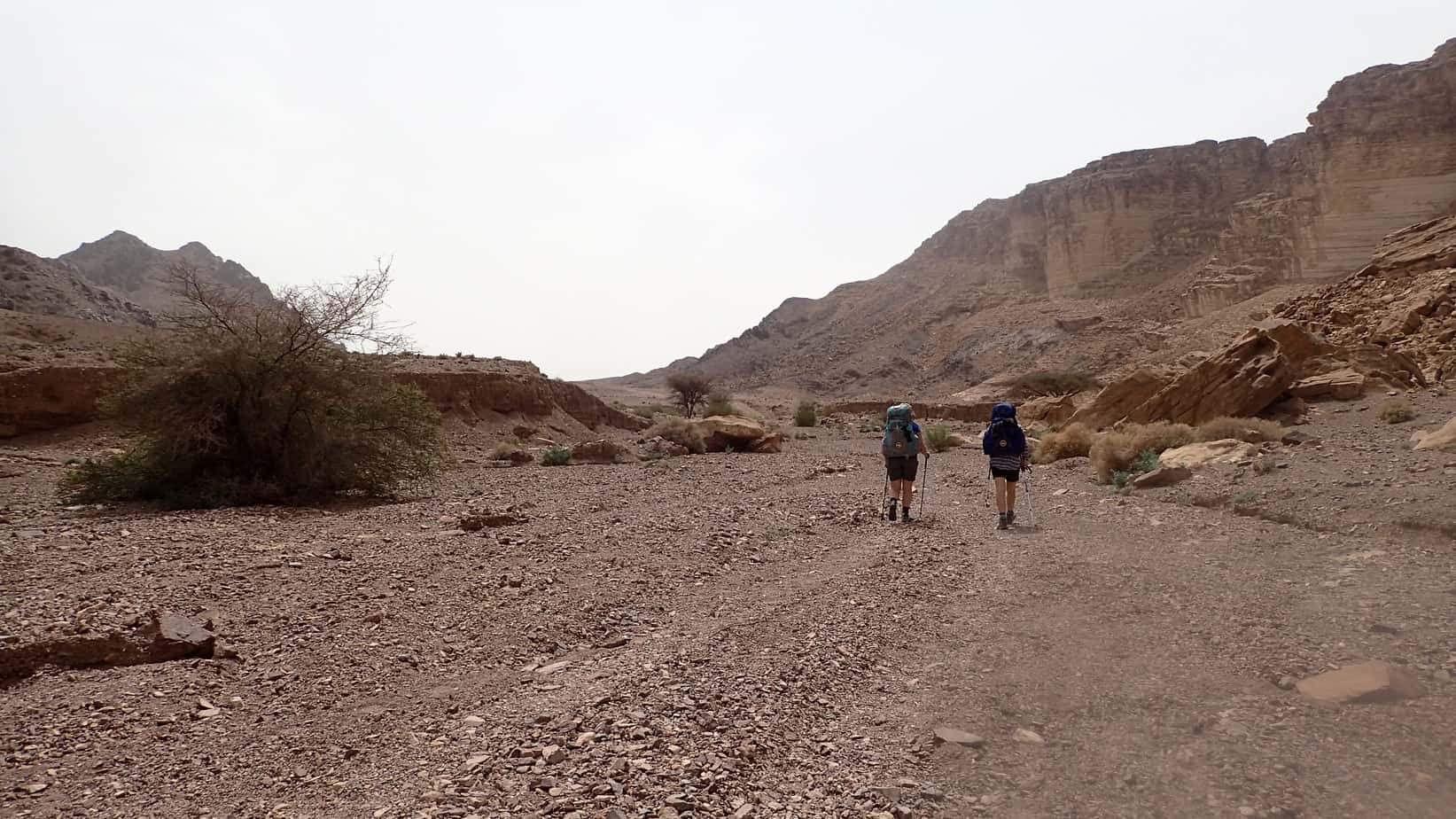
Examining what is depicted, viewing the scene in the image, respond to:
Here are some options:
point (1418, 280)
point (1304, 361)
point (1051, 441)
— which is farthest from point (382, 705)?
point (1418, 280)

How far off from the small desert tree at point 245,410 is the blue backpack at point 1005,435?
982 cm

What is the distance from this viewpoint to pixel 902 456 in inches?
387

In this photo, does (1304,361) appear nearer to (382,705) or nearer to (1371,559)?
(1371,559)

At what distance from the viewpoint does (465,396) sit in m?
25.5

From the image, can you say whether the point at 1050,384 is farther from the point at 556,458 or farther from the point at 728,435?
the point at 556,458

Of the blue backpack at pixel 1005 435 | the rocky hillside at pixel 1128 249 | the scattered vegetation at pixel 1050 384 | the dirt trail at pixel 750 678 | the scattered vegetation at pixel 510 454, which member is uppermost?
the rocky hillside at pixel 1128 249

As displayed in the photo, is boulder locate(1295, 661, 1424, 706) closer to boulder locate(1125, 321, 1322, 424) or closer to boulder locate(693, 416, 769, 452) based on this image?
boulder locate(1125, 321, 1322, 424)

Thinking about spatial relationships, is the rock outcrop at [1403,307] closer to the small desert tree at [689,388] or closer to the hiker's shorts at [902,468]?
the hiker's shorts at [902,468]

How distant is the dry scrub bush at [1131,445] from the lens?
12.2 meters

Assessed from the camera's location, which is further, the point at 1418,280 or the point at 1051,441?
the point at 1418,280

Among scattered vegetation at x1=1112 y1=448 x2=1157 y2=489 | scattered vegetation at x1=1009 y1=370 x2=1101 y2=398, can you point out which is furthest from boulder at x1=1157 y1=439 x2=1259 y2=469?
scattered vegetation at x1=1009 y1=370 x2=1101 y2=398

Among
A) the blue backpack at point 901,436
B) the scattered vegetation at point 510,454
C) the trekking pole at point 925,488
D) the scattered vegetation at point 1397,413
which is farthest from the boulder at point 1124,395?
the scattered vegetation at point 510,454

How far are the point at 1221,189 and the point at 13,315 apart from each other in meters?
86.2

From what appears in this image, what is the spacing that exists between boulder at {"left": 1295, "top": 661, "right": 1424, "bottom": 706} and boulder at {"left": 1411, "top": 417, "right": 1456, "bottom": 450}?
22.6 feet
